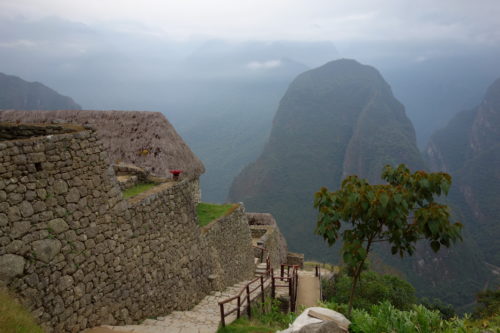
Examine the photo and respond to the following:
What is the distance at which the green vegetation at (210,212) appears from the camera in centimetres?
1205

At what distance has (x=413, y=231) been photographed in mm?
5949

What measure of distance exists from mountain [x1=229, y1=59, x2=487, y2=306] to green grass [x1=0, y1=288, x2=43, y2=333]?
3936 centimetres

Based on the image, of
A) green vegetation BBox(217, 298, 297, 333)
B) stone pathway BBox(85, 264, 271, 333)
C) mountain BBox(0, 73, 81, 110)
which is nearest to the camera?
stone pathway BBox(85, 264, 271, 333)

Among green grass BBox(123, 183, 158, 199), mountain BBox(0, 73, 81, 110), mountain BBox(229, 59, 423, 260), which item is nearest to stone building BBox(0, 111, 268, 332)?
green grass BBox(123, 183, 158, 199)

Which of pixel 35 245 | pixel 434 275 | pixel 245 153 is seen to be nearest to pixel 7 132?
pixel 35 245

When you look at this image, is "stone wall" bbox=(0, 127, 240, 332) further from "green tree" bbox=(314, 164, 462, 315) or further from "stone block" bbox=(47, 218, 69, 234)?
"green tree" bbox=(314, 164, 462, 315)

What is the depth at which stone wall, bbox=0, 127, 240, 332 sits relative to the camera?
491cm

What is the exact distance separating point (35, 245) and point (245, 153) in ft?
438

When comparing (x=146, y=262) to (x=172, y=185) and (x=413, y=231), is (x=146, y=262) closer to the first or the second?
(x=172, y=185)

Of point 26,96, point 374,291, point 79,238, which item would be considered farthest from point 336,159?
point 79,238

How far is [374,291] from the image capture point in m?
15.8

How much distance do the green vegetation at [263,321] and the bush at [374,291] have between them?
607cm

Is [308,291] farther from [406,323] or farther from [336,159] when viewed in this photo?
[336,159]

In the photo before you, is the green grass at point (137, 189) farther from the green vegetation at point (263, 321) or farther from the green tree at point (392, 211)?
the green tree at point (392, 211)
